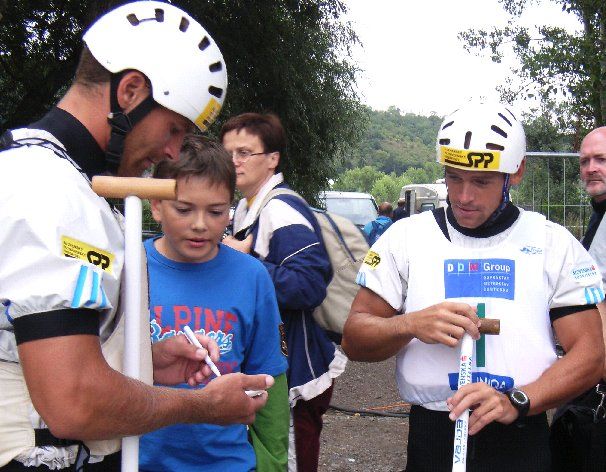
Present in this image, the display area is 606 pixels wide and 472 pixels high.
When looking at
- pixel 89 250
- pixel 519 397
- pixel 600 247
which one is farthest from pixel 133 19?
pixel 600 247

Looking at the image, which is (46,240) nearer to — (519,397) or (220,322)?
(220,322)

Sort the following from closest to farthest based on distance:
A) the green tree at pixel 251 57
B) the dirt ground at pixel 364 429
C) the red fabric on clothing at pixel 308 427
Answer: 1. the red fabric on clothing at pixel 308 427
2. the dirt ground at pixel 364 429
3. the green tree at pixel 251 57

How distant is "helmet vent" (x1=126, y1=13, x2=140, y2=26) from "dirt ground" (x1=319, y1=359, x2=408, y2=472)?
4397 mm

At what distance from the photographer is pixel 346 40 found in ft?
50.0

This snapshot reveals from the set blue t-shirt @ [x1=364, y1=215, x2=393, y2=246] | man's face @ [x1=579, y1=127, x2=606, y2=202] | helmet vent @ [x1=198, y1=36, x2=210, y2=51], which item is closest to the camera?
helmet vent @ [x1=198, y1=36, x2=210, y2=51]

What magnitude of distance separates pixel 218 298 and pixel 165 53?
100 centimetres

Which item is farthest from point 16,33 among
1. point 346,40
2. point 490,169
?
point 490,169

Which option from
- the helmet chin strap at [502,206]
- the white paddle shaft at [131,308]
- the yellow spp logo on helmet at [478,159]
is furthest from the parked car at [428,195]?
the white paddle shaft at [131,308]

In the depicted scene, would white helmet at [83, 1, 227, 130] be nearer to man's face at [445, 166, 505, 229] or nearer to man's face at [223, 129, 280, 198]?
man's face at [445, 166, 505, 229]

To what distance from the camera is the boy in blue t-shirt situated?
285 centimetres

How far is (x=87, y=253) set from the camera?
70.6 inches

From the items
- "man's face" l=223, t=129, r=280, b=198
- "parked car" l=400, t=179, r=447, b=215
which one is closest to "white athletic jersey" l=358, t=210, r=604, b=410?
"man's face" l=223, t=129, r=280, b=198

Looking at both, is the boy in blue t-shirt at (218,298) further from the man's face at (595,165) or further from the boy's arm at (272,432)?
the man's face at (595,165)

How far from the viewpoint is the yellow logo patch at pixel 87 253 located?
174 cm
